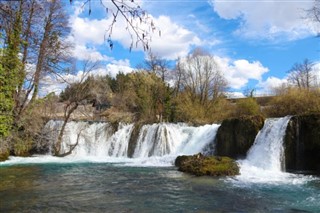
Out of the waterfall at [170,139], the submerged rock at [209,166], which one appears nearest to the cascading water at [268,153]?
the submerged rock at [209,166]

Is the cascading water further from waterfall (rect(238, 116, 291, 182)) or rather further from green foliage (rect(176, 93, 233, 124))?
green foliage (rect(176, 93, 233, 124))

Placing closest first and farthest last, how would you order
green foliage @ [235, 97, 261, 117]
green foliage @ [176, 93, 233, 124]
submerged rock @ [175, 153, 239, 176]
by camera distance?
submerged rock @ [175, 153, 239, 176], green foliage @ [235, 97, 261, 117], green foliage @ [176, 93, 233, 124]

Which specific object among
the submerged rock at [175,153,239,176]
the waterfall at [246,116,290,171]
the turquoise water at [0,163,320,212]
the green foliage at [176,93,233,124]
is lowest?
the turquoise water at [0,163,320,212]

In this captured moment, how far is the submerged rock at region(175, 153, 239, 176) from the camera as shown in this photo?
15.3 m

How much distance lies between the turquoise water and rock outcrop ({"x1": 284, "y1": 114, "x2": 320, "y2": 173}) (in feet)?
8.19

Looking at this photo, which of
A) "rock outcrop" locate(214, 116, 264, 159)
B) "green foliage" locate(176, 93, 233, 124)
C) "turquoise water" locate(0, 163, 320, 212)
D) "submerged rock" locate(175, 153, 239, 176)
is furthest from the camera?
"green foliage" locate(176, 93, 233, 124)

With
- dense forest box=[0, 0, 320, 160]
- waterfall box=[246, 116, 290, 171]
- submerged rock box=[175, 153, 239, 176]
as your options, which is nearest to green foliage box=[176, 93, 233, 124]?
dense forest box=[0, 0, 320, 160]

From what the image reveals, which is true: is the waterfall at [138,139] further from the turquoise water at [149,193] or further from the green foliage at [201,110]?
the turquoise water at [149,193]

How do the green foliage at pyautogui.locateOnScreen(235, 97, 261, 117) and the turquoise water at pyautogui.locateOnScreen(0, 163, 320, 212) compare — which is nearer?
the turquoise water at pyautogui.locateOnScreen(0, 163, 320, 212)

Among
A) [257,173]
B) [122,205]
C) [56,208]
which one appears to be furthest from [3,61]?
[257,173]

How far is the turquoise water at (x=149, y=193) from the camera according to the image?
962 cm

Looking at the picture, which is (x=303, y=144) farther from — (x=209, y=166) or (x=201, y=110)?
(x=201, y=110)

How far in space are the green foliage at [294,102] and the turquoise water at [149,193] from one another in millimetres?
11506

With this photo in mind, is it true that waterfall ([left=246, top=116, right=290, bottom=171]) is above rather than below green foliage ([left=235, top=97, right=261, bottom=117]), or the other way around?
below
